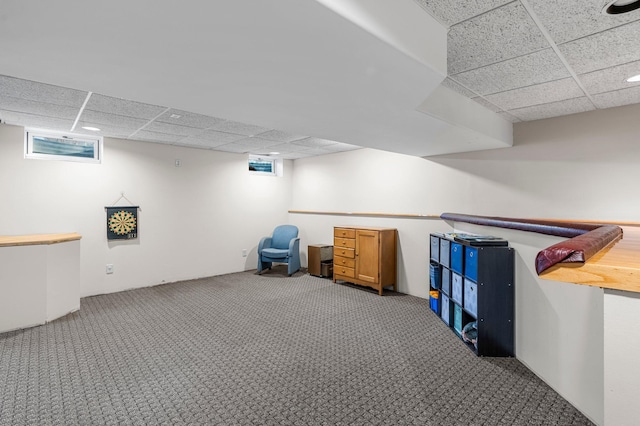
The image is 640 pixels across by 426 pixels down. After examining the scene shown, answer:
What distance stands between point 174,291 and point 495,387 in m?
4.66

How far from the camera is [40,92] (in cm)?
300

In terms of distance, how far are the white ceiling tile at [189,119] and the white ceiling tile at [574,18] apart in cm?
340

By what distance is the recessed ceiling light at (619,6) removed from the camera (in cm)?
164

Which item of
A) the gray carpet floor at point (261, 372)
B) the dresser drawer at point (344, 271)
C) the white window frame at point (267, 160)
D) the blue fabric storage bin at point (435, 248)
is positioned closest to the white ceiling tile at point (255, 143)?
the white window frame at point (267, 160)

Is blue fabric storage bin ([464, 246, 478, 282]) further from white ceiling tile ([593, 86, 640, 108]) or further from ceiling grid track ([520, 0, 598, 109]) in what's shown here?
white ceiling tile ([593, 86, 640, 108])

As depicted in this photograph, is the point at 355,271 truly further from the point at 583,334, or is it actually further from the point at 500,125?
the point at 583,334

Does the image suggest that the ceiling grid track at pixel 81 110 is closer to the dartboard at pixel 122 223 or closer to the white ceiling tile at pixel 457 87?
the dartboard at pixel 122 223

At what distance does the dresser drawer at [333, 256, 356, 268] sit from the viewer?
17.5ft

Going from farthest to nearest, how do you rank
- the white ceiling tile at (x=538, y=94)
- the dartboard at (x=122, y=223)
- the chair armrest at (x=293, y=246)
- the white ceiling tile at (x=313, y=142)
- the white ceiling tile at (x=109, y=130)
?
the chair armrest at (x=293, y=246)
the white ceiling tile at (x=313, y=142)
the dartboard at (x=122, y=223)
the white ceiling tile at (x=109, y=130)
the white ceiling tile at (x=538, y=94)

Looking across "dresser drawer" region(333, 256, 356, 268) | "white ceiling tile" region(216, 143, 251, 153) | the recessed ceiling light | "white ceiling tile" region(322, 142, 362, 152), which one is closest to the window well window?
"white ceiling tile" region(216, 143, 251, 153)

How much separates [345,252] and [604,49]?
4086 mm

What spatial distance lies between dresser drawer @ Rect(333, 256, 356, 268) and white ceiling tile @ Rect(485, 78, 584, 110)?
3.15 meters

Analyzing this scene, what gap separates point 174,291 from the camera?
5.14m

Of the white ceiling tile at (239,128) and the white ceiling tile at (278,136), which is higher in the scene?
the white ceiling tile at (278,136)
